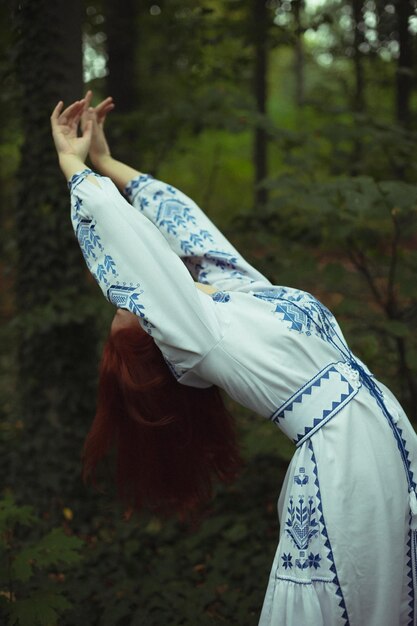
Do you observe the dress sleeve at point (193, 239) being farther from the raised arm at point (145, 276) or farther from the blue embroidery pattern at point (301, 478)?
the blue embroidery pattern at point (301, 478)

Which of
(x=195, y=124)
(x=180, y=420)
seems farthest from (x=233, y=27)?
(x=180, y=420)

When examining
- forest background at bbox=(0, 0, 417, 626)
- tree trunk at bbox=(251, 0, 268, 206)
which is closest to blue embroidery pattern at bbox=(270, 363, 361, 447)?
forest background at bbox=(0, 0, 417, 626)

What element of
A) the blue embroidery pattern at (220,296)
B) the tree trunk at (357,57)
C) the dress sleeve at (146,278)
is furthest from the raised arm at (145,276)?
the tree trunk at (357,57)

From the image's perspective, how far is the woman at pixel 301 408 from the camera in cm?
192

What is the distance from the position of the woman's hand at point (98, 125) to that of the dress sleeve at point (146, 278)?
683 mm

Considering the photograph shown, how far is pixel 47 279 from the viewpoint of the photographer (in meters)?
4.01

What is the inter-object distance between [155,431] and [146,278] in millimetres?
722

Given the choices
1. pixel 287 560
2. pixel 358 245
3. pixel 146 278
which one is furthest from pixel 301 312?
pixel 358 245

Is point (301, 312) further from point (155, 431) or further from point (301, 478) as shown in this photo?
point (155, 431)

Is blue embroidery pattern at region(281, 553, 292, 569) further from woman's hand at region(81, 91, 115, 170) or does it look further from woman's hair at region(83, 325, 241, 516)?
woman's hand at region(81, 91, 115, 170)

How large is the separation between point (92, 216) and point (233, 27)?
3.41 meters

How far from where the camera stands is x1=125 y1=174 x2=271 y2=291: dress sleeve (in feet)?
7.85

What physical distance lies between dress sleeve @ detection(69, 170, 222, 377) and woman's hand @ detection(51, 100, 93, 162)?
0.37 meters

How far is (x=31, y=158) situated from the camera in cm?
398
